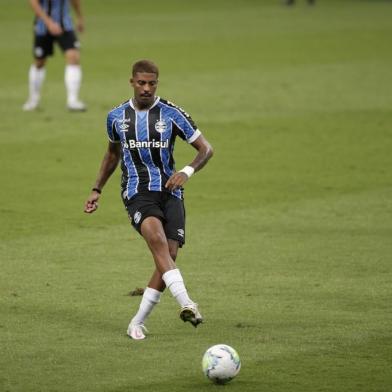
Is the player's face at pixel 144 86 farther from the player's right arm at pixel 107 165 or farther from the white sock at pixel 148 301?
the white sock at pixel 148 301

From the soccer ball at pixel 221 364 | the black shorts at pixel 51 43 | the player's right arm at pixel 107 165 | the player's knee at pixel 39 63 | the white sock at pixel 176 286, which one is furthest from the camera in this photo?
the player's knee at pixel 39 63

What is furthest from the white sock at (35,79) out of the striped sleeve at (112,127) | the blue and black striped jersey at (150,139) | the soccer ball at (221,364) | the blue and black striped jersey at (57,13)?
the soccer ball at (221,364)

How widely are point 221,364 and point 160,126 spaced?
202 centimetres

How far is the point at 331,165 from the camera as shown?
17344mm

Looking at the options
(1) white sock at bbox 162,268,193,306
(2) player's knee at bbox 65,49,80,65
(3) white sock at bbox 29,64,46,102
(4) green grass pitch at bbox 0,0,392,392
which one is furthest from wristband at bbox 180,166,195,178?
(3) white sock at bbox 29,64,46,102

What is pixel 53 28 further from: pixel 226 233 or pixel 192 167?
pixel 192 167

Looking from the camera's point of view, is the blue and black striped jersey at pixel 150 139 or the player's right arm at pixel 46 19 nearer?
the blue and black striped jersey at pixel 150 139

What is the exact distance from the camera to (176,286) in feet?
28.9

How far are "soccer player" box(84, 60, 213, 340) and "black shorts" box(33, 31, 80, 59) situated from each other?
1190 cm

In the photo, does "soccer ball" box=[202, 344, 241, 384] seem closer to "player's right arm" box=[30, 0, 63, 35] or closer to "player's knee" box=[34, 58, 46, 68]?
"player's right arm" box=[30, 0, 63, 35]

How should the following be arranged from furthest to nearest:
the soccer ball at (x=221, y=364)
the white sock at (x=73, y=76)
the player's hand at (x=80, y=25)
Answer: the player's hand at (x=80, y=25) → the white sock at (x=73, y=76) → the soccer ball at (x=221, y=364)

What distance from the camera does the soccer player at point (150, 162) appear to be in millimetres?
9094

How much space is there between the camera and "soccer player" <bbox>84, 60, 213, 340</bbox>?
9094 millimetres

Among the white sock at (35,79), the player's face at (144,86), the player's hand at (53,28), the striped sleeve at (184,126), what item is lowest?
the white sock at (35,79)
